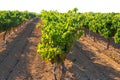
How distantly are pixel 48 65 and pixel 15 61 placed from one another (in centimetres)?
541

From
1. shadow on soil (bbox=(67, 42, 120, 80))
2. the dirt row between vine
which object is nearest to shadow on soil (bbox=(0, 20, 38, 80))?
the dirt row between vine

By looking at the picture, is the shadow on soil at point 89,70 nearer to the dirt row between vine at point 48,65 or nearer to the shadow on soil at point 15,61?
the dirt row between vine at point 48,65

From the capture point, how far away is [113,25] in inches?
1911

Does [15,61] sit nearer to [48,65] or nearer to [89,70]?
[48,65]

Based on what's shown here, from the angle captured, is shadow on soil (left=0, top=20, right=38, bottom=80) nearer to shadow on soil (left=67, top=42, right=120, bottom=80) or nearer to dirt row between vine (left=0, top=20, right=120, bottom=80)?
dirt row between vine (left=0, top=20, right=120, bottom=80)

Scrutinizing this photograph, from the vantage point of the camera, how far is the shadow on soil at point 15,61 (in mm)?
31438

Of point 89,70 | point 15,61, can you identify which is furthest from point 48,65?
point 89,70

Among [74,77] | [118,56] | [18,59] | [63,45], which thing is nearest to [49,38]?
[63,45]

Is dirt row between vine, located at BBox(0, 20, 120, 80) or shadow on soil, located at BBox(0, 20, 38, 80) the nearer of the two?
shadow on soil, located at BBox(0, 20, 38, 80)

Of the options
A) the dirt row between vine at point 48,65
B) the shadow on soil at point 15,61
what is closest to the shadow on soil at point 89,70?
the dirt row between vine at point 48,65

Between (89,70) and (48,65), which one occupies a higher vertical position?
(48,65)

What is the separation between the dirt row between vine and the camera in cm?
3161

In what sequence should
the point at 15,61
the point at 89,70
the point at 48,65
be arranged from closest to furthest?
the point at 89,70 → the point at 48,65 → the point at 15,61

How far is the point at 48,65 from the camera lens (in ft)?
116
